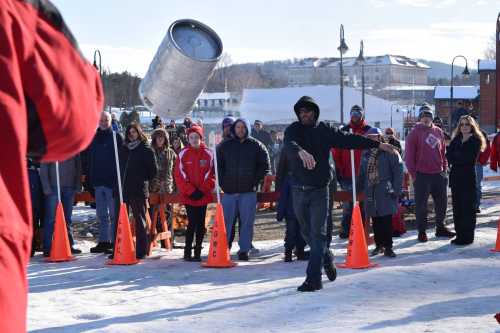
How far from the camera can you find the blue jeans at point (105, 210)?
452 inches

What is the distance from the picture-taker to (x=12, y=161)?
1576mm

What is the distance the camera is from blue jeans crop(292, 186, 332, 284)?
26.9ft

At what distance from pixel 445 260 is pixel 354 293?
7.81 ft

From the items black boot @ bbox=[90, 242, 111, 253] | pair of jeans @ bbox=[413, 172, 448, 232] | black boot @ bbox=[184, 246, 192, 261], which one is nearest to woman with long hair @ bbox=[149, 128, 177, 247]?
black boot @ bbox=[90, 242, 111, 253]

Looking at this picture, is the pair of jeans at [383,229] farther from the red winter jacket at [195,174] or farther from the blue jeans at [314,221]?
A: the blue jeans at [314,221]

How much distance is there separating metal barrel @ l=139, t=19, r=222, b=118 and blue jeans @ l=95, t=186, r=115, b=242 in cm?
234

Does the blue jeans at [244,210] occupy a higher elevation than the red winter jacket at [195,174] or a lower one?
lower

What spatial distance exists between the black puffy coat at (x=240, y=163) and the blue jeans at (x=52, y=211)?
7.48 feet

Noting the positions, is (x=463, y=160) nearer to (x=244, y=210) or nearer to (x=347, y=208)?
(x=347, y=208)

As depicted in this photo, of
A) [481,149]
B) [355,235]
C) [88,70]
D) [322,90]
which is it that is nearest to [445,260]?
[355,235]

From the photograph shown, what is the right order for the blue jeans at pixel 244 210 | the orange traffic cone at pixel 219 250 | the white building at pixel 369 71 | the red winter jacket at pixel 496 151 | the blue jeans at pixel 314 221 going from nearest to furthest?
the blue jeans at pixel 314 221
the orange traffic cone at pixel 219 250
the blue jeans at pixel 244 210
the red winter jacket at pixel 496 151
the white building at pixel 369 71

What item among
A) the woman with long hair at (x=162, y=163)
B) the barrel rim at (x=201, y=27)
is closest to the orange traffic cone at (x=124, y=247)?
the woman with long hair at (x=162, y=163)

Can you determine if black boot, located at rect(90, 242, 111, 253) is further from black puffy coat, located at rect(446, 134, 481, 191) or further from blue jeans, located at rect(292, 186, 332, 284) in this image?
black puffy coat, located at rect(446, 134, 481, 191)

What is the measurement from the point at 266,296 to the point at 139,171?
10.7 feet
